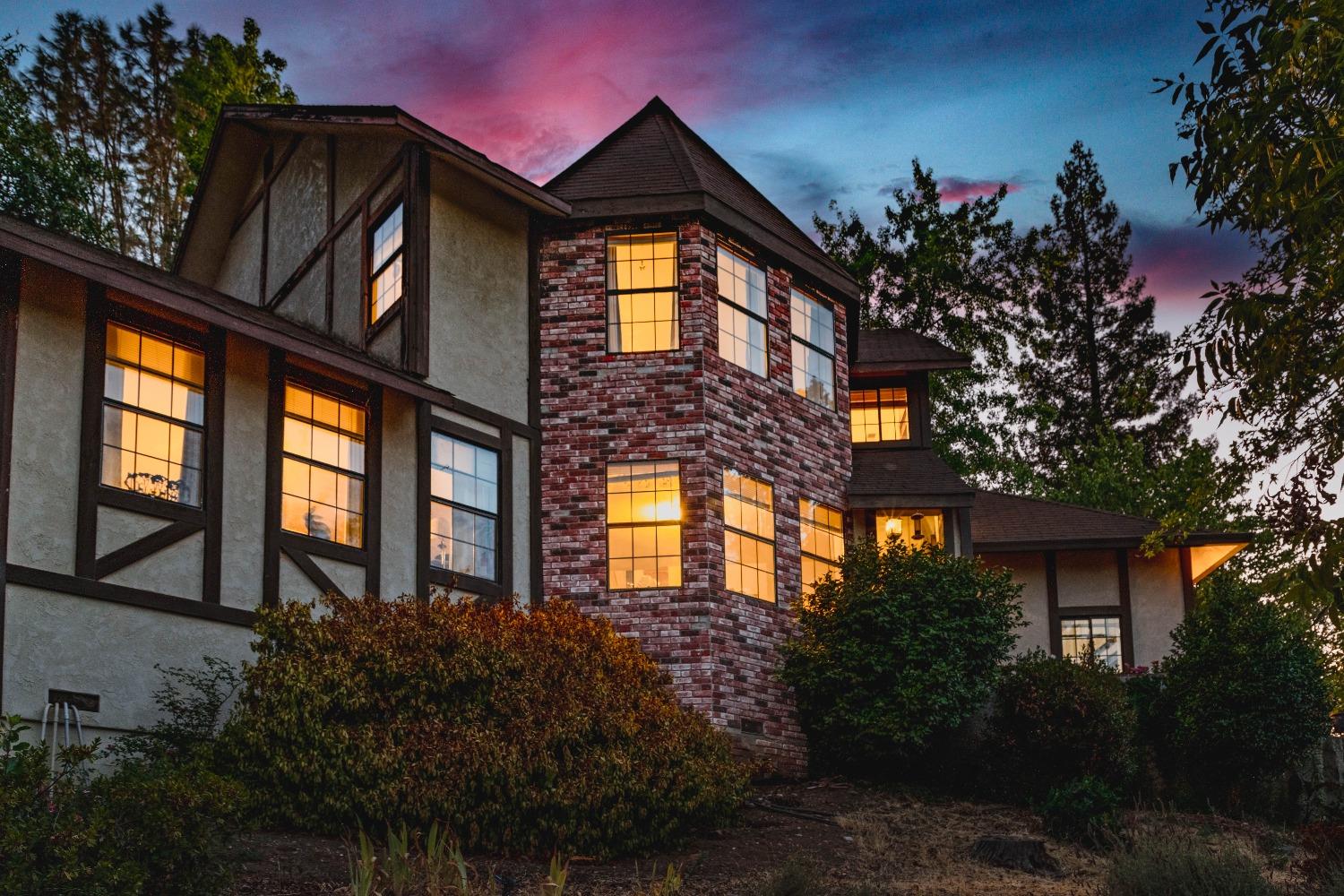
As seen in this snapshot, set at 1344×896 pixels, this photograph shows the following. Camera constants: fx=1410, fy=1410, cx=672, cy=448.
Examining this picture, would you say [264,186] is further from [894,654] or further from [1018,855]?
[1018,855]

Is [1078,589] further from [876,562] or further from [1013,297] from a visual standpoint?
[1013,297]

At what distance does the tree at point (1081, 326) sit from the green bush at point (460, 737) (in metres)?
27.4

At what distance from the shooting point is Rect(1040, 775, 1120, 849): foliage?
14.6 metres

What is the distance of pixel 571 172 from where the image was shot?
1933 cm

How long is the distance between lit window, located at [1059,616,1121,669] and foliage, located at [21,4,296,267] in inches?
766

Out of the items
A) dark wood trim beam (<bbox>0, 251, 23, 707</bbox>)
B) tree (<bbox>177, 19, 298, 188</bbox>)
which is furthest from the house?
tree (<bbox>177, 19, 298, 188</bbox>)

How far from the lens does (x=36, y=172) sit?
25.1 metres

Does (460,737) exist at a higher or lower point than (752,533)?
lower

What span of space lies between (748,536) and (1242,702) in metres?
6.99

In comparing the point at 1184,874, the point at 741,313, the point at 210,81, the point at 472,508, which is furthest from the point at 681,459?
the point at 210,81

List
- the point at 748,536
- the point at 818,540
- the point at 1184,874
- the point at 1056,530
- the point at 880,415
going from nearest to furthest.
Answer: the point at 1184,874 → the point at 748,536 → the point at 818,540 → the point at 880,415 → the point at 1056,530

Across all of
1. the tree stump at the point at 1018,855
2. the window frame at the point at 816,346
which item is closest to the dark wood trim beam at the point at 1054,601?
the window frame at the point at 816,346

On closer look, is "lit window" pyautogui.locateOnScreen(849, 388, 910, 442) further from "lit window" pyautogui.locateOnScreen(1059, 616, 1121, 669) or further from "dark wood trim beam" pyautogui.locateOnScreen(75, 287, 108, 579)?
"dark wood trim beam" pyautogui.locateOnScreen(75, 287, 108, 579)

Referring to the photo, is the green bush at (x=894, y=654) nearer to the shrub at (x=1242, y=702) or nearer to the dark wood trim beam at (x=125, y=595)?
the shrub at (x=1242, y=702)
